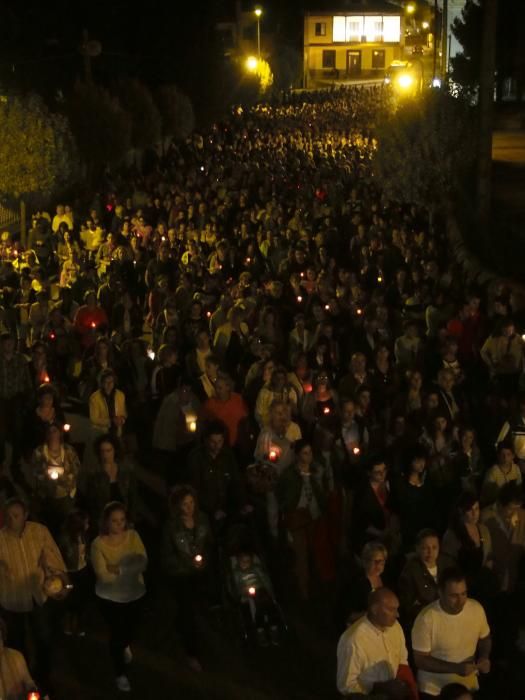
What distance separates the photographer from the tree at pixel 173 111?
4450cm

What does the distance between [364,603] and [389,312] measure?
663cm

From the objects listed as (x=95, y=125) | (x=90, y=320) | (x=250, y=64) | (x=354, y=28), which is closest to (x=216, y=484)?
(x=90, y=320)

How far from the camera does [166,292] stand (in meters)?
14.2

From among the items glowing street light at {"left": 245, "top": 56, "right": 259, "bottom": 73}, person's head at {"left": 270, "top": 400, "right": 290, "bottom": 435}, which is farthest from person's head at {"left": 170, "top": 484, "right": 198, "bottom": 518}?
glowing street light at {"left": 245, "top": 56, "right": 259, "bottom": 73}

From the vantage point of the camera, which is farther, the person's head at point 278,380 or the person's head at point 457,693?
the person's head at point 278,380

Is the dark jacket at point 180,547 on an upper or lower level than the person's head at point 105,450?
lower

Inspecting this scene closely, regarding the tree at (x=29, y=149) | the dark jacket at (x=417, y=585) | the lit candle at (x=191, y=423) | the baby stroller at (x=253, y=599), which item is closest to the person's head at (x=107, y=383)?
the lit candle at (x=191, y=423)

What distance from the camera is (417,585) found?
682cm

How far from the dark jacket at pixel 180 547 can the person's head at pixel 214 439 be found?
109cm

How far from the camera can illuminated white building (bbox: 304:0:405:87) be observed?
11344cm

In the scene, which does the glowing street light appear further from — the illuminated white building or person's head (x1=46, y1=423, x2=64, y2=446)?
person's head (x1=46, y1=423, x2=64, y2=446)

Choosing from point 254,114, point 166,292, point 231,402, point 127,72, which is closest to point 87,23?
point 127,72

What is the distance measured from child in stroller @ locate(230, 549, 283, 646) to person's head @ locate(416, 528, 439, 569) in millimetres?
1219

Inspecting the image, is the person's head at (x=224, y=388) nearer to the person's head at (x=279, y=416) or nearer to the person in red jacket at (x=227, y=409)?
the person in red jacket at (x=227, y=409)
